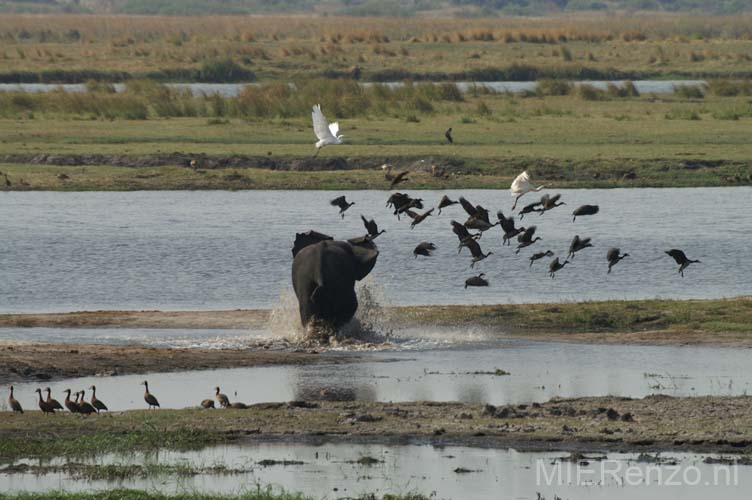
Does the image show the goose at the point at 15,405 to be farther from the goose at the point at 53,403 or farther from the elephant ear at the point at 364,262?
the elephant ear at the point at 364,262

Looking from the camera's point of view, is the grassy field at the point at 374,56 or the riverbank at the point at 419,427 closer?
the riverbank at the point at 419,427

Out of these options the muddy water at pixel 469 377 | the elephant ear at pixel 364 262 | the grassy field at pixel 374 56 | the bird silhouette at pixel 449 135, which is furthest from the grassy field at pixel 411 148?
the grassy field at pixel 374 56

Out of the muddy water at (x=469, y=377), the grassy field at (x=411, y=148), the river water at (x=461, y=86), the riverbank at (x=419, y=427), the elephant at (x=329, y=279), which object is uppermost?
the river water at (x=461, y=86)

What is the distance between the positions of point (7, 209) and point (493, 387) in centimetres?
1747

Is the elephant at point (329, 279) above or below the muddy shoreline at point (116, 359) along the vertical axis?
above

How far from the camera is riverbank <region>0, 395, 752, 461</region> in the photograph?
44.4 ft

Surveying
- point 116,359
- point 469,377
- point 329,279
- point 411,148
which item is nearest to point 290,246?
point 329,279

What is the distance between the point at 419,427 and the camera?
14070 mm

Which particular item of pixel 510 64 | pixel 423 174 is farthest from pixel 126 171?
pixel 510 64

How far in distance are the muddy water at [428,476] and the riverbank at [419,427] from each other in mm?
286

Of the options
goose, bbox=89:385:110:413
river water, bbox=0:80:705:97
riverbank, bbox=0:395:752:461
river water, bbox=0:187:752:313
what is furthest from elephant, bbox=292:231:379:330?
river water, bbox=0:80:705:97

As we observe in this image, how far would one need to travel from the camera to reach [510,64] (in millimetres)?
61219

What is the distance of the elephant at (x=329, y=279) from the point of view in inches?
744

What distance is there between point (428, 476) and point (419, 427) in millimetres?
1386
